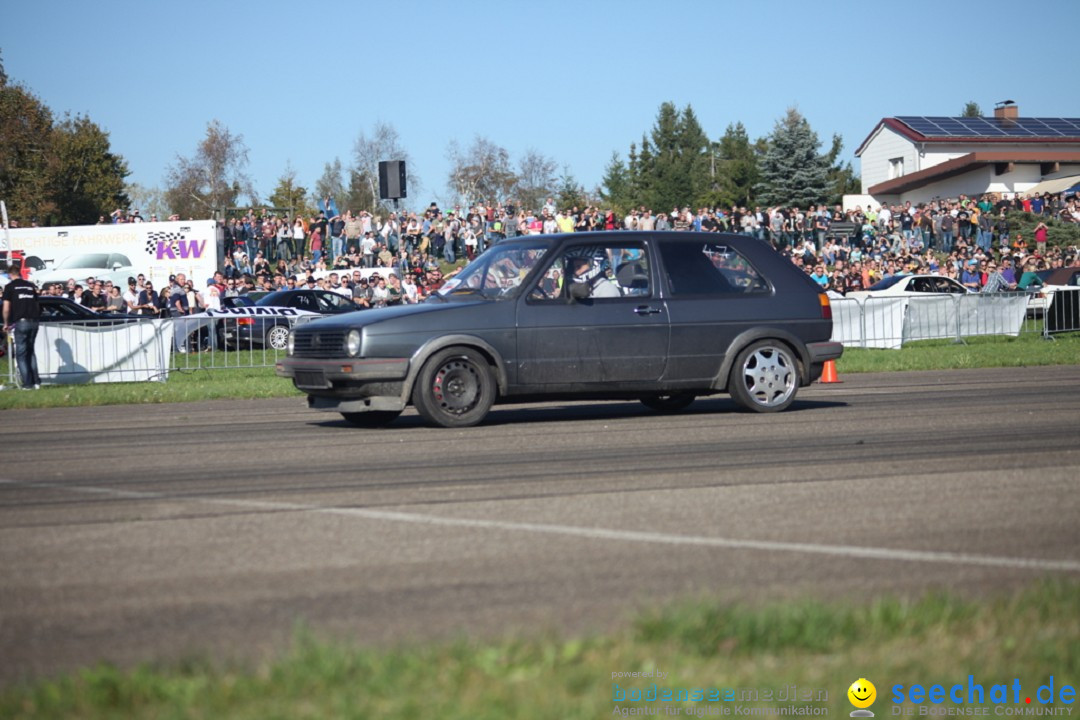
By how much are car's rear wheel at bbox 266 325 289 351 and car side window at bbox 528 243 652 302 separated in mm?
12462

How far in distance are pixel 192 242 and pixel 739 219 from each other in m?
16.3

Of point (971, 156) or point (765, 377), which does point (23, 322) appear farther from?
point (971, 156)

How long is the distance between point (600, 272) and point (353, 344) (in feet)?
7.83

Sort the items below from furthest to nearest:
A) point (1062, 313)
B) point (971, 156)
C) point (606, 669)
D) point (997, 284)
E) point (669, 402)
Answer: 1. point (971, 156)
2. point (997, 284)
3. point (1062, 313)
4. point (669, 402)
5. point (606, 669)

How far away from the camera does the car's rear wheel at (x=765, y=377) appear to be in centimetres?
1255

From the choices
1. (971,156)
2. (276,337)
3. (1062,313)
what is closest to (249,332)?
(276,337)

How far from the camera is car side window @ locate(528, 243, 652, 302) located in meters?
12.1

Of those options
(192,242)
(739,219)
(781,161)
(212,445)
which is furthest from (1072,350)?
(781,161)

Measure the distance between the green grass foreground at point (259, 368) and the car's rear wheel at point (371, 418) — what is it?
5326 mm

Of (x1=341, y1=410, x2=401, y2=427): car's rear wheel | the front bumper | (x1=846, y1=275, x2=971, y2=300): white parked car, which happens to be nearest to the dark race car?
(x1=341, y1=410, x2=401, y2=427): car's rear wheel

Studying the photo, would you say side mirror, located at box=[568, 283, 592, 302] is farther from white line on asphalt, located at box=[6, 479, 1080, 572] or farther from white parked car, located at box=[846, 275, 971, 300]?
white parked car, located at box=[846, 275, 971, 300]

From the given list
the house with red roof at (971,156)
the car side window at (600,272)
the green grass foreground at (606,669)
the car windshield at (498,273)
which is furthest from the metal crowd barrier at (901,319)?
the house with red roof at (971,156)

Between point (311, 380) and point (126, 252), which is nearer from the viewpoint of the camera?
point (311, 380)

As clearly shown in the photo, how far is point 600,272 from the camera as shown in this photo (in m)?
12.4
